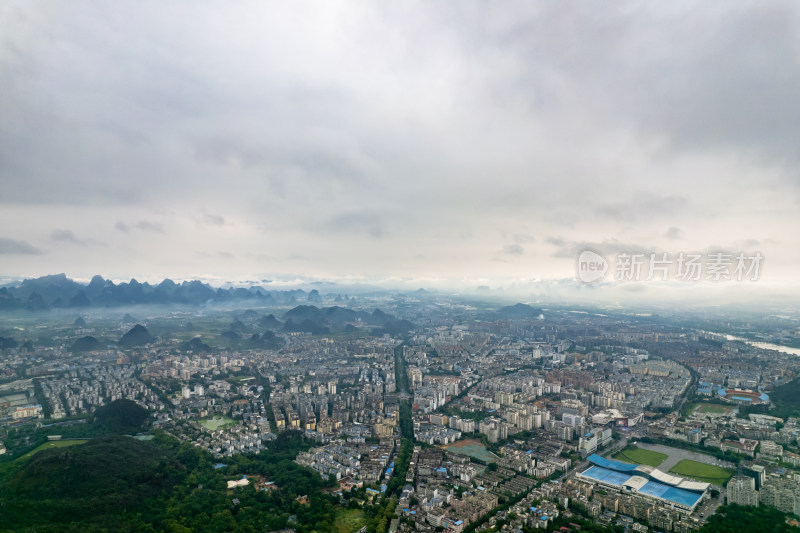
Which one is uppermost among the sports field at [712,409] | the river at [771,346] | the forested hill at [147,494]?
the river at [771,346]

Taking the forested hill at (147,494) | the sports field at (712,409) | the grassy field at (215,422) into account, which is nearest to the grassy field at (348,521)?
the forested hill at (147,494)

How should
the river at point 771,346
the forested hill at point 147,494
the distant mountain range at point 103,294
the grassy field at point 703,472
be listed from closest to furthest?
the forested hill at point 147,494
the grassy field at point 703,472
the river at point 771,346
the distant mountain range at point 103,294

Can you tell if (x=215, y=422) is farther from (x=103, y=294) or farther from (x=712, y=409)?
(x=103, y=294)

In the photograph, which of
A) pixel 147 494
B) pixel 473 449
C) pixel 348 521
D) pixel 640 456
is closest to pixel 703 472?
pixel 640 456

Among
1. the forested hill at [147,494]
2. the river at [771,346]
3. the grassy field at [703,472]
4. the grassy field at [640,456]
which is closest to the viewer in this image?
the forested hill at [147,494]

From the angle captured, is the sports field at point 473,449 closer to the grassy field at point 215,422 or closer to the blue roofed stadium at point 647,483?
the blue roofed stadium at point 647,483

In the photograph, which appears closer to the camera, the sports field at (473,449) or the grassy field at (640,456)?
the grassy field at (640,456)
